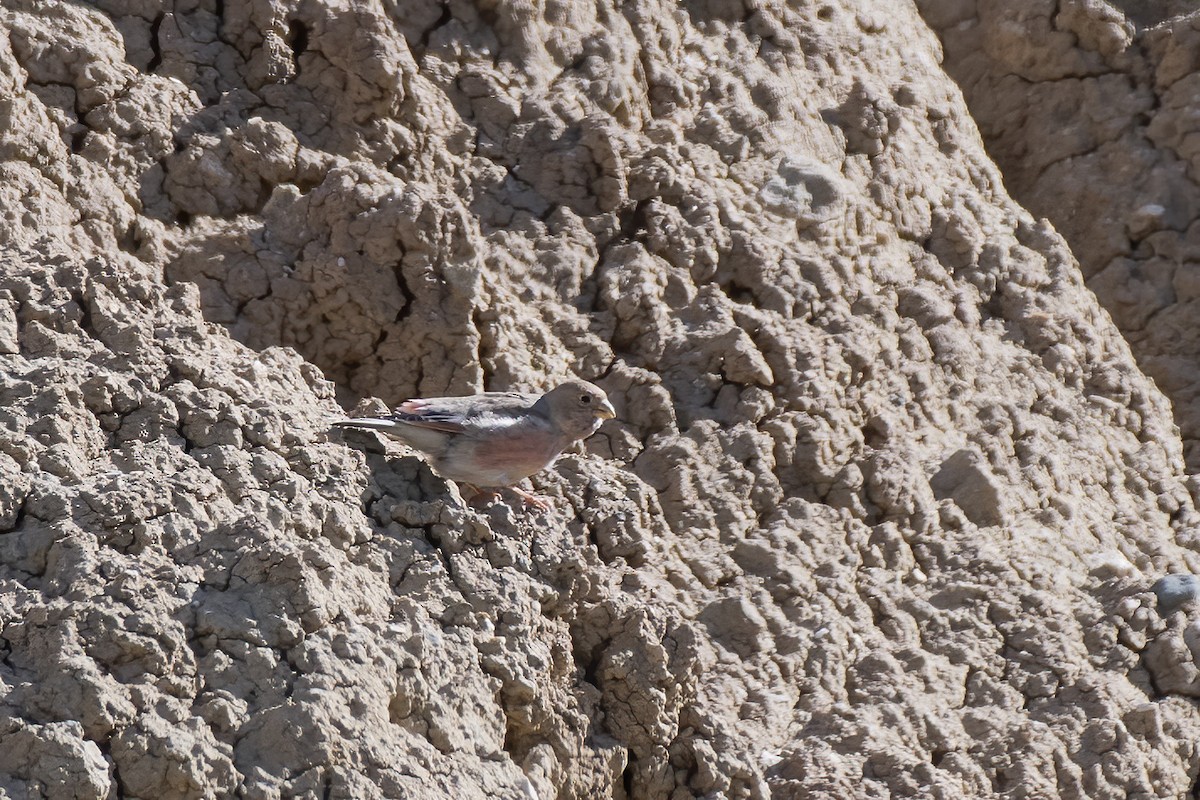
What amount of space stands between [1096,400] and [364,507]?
3672mm

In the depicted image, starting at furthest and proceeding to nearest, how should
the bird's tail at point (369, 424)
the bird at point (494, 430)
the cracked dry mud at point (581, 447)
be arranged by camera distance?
1. the bird at point (494, 430)
2. the bird's tail at point (369, 424)
3. the cracked dry mud at point (581, 447)

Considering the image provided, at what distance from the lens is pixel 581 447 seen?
226 inches

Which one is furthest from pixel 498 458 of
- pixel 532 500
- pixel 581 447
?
pixel 581 447

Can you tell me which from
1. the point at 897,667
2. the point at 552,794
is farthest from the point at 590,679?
the point at 897,667

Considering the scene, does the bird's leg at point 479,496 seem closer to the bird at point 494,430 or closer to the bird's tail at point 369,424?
the bird at point 494,430

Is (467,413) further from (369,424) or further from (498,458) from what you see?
(369,424)

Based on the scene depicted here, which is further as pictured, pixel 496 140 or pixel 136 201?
pixel 496 140

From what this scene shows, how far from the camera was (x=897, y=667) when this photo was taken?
5.41m

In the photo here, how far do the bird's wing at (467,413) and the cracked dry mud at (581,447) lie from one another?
142mm

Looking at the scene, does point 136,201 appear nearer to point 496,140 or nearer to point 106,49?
point 106,49

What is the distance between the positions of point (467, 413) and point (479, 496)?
0.25m

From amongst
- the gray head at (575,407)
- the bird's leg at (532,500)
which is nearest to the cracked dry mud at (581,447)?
the bird's leg at (532,500)

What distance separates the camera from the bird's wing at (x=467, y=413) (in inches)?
186

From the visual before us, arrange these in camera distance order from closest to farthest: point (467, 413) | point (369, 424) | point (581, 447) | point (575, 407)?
point (369, 424) < point (467, 413) < point (575, 407) < point (581, 447)
